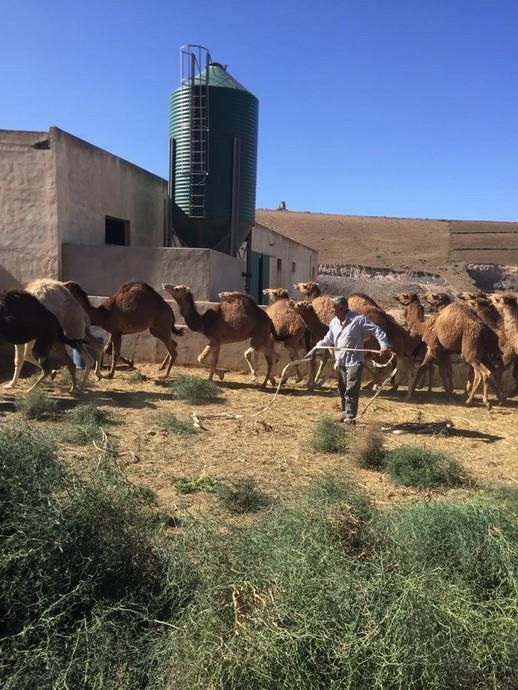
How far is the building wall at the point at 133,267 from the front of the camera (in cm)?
1557

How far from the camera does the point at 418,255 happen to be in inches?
3337

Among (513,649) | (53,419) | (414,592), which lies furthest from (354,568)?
(53,419)

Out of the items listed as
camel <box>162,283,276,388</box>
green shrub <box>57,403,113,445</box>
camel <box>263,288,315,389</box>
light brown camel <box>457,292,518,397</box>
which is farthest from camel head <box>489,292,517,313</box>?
green shrub <box>57,403,113,445</box>

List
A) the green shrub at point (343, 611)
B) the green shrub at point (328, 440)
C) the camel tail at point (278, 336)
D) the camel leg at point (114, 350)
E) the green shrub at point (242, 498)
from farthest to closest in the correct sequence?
the camel tail at point (278, 336) → the camel leg at point (114, 350) → the green shrub at point (328, 440) → the green shrub at point (242, 498) → the green shrub at point (343, 611)

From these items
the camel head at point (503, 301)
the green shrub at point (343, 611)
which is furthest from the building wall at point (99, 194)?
the green shrub at point (343, 611)

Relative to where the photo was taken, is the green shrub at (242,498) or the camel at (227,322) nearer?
the green shrub at (242,498)

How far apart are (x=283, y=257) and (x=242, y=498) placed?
24.5m

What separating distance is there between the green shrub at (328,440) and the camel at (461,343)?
4.19 metres

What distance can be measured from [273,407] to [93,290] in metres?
6.76

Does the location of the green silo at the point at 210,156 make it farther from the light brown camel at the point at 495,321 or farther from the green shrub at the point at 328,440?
the green shrub at the point at 328,440

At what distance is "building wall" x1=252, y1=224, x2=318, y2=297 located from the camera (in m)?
26.2

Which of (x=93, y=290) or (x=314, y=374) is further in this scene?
(x=93, y=290)

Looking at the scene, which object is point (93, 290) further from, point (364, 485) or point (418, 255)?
point (418, 255)

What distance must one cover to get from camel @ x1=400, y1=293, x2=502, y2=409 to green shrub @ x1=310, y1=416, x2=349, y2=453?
4.19 meters
